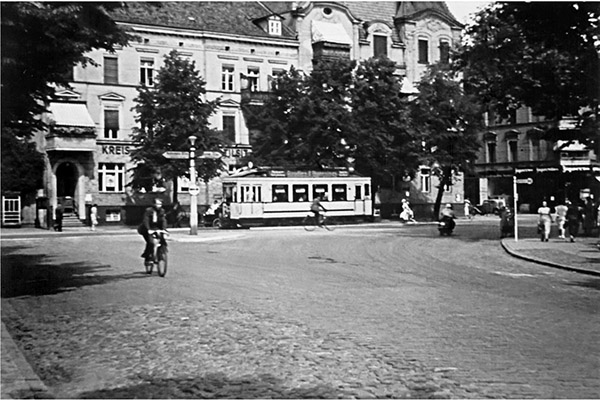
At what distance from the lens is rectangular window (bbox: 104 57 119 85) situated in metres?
7.96

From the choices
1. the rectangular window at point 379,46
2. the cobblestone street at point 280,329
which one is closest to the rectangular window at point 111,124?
the cobblestone street at point 280,329

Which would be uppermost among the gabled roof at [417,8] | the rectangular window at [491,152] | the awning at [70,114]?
the gabled roof at [417,8]

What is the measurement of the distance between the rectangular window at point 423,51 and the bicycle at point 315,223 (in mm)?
11270

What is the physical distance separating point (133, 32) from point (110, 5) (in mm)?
358

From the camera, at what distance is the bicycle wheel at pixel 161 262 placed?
1037 cm

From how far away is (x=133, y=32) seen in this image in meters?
8.40

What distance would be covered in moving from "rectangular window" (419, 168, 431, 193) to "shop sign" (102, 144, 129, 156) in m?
3.85

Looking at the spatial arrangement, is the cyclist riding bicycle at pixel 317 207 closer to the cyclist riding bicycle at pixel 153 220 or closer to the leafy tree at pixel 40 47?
the cyclist riding bicycle at pixel 153 220

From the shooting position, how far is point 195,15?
859 centimetres

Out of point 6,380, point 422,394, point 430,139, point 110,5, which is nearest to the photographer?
point 422,394

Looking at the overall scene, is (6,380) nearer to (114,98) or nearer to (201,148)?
(114,98)


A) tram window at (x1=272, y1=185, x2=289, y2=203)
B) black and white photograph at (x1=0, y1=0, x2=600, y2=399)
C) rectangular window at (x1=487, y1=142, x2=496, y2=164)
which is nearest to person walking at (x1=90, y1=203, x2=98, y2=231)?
black and white photograph at (x1=0, y1=0, x2=600, y2=399)

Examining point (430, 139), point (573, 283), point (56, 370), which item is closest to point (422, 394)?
point (56, 370)

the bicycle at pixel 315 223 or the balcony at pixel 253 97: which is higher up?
the balcony at pixel 253 97
